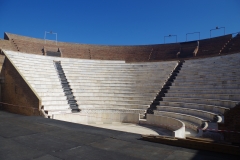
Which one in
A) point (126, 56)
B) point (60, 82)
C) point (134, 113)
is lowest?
point (134, 113)

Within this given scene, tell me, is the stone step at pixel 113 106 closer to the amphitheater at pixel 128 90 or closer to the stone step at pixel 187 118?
the amphitheater at pixel 128 90

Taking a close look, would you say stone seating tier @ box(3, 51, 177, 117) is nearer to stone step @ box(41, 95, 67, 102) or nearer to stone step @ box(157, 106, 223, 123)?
stone step @ box(41, 95, 67, 102)

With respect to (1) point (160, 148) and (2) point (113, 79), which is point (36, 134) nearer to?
(1) point (160, 148)

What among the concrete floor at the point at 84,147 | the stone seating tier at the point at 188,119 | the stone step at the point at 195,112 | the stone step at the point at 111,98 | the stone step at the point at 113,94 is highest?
the stone step at the point at 113,94

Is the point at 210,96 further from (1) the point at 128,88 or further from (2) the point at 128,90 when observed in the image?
(1) the point at 128,88

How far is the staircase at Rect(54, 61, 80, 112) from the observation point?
1391 centimetres

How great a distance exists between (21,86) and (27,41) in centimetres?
1194

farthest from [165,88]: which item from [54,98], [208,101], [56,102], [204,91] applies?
[54,98]

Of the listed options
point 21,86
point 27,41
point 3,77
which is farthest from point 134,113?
point 27,41

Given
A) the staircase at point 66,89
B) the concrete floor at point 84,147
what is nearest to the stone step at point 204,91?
Result: the staircase at point 66,89

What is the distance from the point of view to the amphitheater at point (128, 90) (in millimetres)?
11172

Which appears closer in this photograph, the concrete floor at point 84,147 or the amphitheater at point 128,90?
the concrete floor at point 84,147

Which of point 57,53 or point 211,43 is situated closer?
point 211,43

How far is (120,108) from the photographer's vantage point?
14.4m
